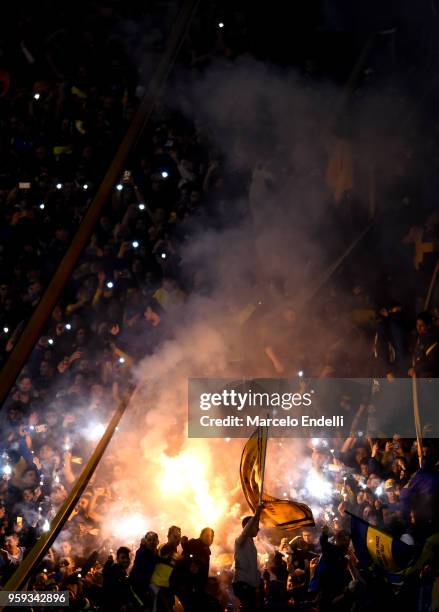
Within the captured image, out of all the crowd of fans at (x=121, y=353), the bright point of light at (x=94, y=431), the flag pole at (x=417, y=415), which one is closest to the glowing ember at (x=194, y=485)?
the crowd of fans at (x=121, y=353)

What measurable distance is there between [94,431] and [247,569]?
10.7ft

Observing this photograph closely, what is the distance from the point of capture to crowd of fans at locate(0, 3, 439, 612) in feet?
14.9

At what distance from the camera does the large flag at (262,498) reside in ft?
14.7

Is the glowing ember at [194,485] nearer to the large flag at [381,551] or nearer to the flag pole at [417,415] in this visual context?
the flag pole at [417,415]

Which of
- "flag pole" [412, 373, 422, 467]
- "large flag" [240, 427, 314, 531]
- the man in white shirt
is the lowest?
the man in white shirt

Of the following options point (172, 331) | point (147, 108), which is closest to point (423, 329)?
point (172, 331)

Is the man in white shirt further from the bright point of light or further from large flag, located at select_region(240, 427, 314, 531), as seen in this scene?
the bright point of light

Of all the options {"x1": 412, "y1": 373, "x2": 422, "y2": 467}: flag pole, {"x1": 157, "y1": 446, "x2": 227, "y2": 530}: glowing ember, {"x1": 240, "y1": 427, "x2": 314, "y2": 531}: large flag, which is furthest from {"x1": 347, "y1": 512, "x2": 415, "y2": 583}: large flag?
{"x1": 157, "y1": 446, "x2": 227, "y2": 530}: glowing ember

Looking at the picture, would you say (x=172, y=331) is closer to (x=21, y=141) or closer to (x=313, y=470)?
(x=313, y=470)

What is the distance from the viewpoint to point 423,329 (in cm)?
556

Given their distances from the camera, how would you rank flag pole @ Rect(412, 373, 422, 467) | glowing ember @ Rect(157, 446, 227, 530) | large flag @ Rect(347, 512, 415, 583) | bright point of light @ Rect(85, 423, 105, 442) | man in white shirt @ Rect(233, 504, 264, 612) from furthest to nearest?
bright point of light @ Rect(85, 423, 105, 442)
glowing ember @ Rect(157, 446, 227, 530)
flag pole @ Rect(412, 373, 422, 467)
man in white shirt @ Rect(233, 504, 264, 612)
large flag @ Rect(347, 512, 415, 583)

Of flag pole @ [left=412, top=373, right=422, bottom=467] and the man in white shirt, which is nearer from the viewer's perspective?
the man in white shirt

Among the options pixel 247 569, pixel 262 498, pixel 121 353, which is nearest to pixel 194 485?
pixel 121 353

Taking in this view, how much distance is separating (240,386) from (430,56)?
14.3 ft
